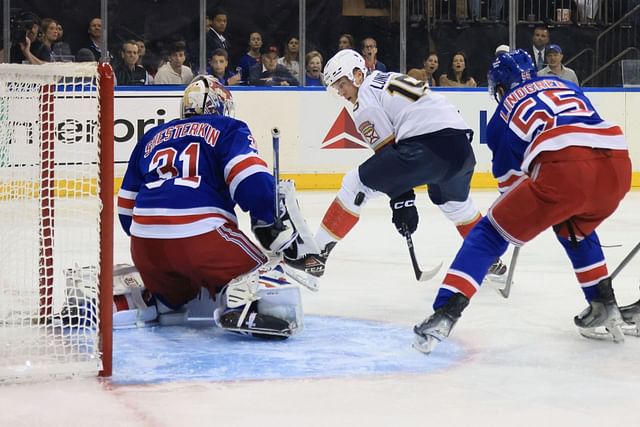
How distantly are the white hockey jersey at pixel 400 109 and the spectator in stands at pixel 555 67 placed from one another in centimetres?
456

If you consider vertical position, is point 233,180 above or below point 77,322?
above

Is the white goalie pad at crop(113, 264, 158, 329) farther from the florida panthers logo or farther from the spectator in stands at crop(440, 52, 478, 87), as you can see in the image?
the spectator in stands at crop(440, 52, 478, 87)

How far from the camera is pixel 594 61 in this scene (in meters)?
9.27

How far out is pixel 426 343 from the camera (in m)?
3.06

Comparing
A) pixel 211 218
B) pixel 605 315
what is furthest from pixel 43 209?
pixel 605 315

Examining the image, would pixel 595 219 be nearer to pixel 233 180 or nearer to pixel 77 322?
pixel 233 180

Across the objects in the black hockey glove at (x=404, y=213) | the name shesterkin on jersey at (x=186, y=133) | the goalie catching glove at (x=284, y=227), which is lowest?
the black hockey glove at (x=404, y=213)

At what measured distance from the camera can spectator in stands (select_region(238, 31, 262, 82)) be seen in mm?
8414

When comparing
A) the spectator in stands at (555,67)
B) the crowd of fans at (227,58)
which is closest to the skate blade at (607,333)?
the crowd of fans at (227,58)

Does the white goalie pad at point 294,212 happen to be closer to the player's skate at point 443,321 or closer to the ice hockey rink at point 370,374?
the ice hockey rink at point 370,374

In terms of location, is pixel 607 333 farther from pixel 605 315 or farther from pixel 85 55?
pixel 85 55

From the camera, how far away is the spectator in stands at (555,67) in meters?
8.73

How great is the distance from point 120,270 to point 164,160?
0.43 m

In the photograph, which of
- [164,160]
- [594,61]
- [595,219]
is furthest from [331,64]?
[594,61]
